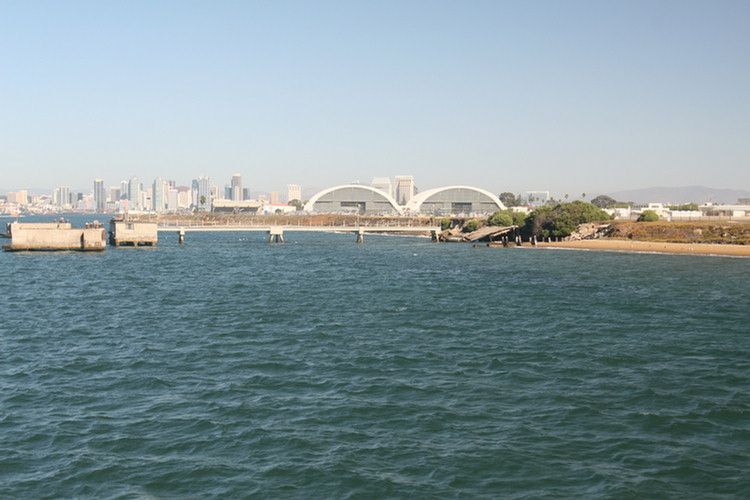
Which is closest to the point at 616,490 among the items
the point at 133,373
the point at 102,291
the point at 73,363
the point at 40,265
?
the point at 133,373

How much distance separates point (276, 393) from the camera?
25.4 meters

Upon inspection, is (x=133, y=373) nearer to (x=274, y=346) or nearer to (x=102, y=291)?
(x=274, y=346)

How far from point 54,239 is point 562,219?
102971 mm

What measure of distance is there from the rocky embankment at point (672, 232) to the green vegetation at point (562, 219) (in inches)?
93.2

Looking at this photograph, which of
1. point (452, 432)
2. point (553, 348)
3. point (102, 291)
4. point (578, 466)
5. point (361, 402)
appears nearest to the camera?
point (578, 466)

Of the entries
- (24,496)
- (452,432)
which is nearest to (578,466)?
(452,432)

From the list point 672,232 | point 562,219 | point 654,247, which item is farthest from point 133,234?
point 672,232

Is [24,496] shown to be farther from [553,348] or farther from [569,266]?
[569,266]

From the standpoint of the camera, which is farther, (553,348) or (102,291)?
(102,291)

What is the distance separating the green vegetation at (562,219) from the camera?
139 metres

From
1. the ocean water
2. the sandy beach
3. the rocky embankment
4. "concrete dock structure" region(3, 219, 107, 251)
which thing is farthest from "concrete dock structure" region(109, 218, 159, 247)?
the rocky embankment

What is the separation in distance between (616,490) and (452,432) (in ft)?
18.6

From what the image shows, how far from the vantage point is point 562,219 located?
13938 centimetres

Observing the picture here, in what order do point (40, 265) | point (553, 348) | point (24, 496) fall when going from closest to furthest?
1. point (24, 496)
2. point (553, 348)
3. point (40, 265)
